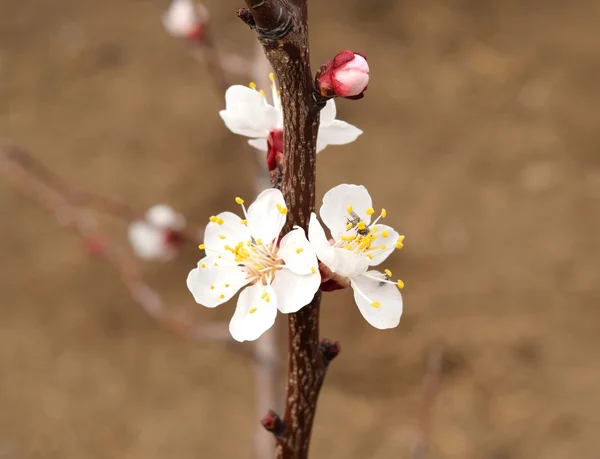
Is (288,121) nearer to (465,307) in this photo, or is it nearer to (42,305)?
(465,307)

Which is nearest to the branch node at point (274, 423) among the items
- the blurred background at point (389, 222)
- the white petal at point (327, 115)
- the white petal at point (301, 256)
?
the white petal at point (301, 256)

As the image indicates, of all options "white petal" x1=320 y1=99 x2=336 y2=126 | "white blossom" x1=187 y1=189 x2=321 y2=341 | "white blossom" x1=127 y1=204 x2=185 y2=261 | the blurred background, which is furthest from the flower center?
the blurred background

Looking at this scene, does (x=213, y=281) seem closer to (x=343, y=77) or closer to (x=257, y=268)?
(x=257, y=268)

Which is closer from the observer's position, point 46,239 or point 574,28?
point 46,239

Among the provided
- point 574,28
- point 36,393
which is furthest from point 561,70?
point 36,393

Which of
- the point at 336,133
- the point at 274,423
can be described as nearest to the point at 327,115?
the point at 336,133

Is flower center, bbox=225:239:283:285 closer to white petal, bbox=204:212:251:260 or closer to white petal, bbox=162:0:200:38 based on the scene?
white petal, bbox=204:212:251:260
